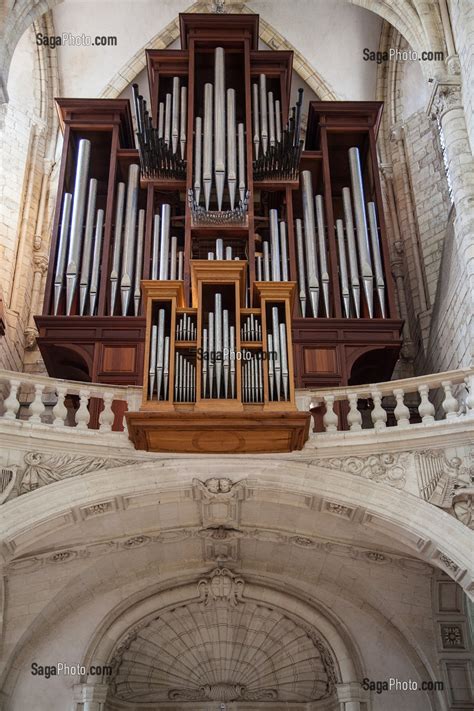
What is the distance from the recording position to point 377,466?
8.68 meters

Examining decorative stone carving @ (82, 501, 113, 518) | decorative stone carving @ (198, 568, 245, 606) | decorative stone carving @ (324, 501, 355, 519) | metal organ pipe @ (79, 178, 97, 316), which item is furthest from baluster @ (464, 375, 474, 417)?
metal organ pipe @ (79, 178, 97, 316)

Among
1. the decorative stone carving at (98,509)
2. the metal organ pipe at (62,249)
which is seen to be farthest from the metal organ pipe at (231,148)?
the decorative stone carving at (98,509)

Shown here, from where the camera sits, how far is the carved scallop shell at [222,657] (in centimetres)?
1101

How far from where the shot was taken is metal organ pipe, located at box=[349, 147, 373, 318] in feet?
39.1

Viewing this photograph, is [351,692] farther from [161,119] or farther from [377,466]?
[161,119]

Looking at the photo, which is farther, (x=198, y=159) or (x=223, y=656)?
(x=198, y=159)

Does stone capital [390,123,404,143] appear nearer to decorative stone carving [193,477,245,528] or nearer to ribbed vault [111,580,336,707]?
decorative stone carving [193,477,245,528]

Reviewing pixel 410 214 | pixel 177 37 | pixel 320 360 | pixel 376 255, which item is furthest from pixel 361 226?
pixel 177 37

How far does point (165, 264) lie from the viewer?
12.1 metres

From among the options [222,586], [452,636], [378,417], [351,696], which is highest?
[378,417]

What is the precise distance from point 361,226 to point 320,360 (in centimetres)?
272

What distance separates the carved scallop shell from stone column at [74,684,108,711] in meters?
0.74

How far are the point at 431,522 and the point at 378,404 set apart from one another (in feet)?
4.57

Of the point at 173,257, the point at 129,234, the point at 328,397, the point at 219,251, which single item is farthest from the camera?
the point at 129,234
